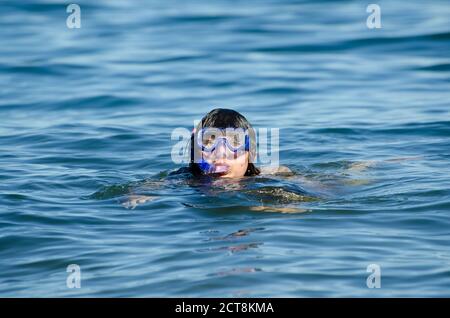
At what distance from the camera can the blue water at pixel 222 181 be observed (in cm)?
646

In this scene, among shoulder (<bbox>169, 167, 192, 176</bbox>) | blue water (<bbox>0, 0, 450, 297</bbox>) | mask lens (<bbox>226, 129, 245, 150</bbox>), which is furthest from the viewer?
shoulder (<bbox>169, 167, 192, 176</bbox>)

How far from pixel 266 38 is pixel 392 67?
2.74m

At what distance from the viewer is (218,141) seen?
8227 mm

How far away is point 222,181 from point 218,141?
340mm

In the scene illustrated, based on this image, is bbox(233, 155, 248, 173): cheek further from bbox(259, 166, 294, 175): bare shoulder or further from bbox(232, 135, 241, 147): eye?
bbox(259, 166, 294, 175): bare shoulder

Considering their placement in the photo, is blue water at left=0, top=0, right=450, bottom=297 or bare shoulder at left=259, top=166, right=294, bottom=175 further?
bare shoulder at left=259, top=166, right=294, bottom=175

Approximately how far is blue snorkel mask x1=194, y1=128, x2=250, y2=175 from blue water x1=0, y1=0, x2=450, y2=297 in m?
0.18

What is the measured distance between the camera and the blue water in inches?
255

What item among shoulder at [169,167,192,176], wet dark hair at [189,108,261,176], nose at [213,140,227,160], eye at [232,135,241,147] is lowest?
shoulder at [169,167,192,176]

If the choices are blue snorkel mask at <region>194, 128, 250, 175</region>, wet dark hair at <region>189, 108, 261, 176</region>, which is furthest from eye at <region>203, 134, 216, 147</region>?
wet dark hair at <region>189, 108, 261, 176</region>

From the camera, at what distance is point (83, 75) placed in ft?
47.9

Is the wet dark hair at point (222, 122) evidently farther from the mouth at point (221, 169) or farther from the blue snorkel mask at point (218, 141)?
the mouth at point (221, 169)
